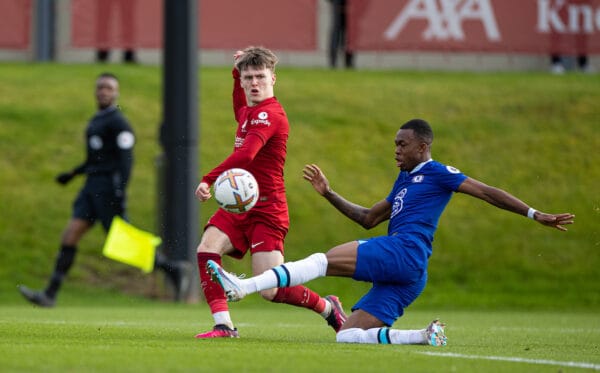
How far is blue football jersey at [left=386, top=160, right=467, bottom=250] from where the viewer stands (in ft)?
27.9

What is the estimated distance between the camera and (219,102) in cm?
2223

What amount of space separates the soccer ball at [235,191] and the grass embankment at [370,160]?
7.90m

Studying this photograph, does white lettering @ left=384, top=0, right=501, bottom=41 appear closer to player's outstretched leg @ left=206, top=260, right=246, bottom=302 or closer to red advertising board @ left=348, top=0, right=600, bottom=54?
red advertising board @ left=348, top=0, right=600, bottom=54

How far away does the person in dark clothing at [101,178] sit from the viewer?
542 inches

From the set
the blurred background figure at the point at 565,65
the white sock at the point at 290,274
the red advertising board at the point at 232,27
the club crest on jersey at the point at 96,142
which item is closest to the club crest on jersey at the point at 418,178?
the white sock at the point at 290,274

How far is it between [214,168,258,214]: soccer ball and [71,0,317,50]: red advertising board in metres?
13.0

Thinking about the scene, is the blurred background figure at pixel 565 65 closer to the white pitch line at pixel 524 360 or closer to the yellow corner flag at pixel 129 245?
the yellow corner flag at pixel 129 245

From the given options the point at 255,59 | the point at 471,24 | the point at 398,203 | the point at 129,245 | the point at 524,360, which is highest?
the point at 255,59

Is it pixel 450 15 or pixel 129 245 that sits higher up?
pixel 450 15

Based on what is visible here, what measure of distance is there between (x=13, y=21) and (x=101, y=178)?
8239 mm

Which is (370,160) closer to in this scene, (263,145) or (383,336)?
(263,145)

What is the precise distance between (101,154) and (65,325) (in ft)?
13.7

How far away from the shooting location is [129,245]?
46.6ft

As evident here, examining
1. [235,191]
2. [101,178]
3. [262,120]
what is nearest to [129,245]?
[101,178]
